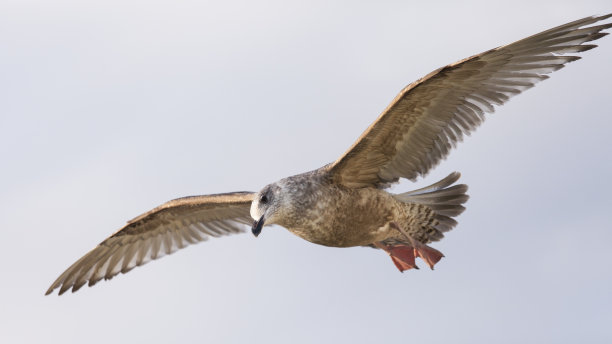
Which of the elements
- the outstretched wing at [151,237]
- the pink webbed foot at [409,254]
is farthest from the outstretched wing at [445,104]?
the outstretched wing at [151,237]

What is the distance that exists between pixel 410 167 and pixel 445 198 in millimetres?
775

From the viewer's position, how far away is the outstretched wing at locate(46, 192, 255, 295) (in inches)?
526

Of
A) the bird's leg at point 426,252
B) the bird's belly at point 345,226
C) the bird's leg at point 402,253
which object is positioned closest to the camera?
the bird's belly at point 345,226

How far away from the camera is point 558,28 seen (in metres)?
10.3

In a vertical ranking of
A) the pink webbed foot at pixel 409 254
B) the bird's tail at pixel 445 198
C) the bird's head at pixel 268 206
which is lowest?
the pink webbed foot at pixel 409 254

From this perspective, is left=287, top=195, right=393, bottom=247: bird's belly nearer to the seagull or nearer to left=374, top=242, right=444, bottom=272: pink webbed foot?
the seagull

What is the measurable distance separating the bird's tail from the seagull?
0.01m

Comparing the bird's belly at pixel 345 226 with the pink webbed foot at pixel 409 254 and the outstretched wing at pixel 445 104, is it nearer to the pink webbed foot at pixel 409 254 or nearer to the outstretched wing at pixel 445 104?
the outstretched wing at pixel 445 104

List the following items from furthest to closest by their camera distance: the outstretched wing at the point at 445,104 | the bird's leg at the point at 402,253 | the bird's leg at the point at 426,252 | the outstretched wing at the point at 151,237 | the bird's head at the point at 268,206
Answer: the outstretched wing at the point at 151,237
the bird's leg at the point at 402,253
the bird's leg at the point at 426,252
the bird's head at the point at 268,206
the outstretched wing at the point at 445,104

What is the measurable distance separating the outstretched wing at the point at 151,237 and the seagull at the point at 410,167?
0.93 metres

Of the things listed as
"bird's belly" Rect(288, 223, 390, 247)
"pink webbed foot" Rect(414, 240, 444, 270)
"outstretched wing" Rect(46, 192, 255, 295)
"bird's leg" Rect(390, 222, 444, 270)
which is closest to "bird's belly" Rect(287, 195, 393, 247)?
"bird's belly" Rect(288, 223, 390, 247)

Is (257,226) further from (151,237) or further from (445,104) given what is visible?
(151,237)

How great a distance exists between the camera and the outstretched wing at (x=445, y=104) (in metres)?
10.3

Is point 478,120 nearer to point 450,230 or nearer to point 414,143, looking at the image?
point 414,143
